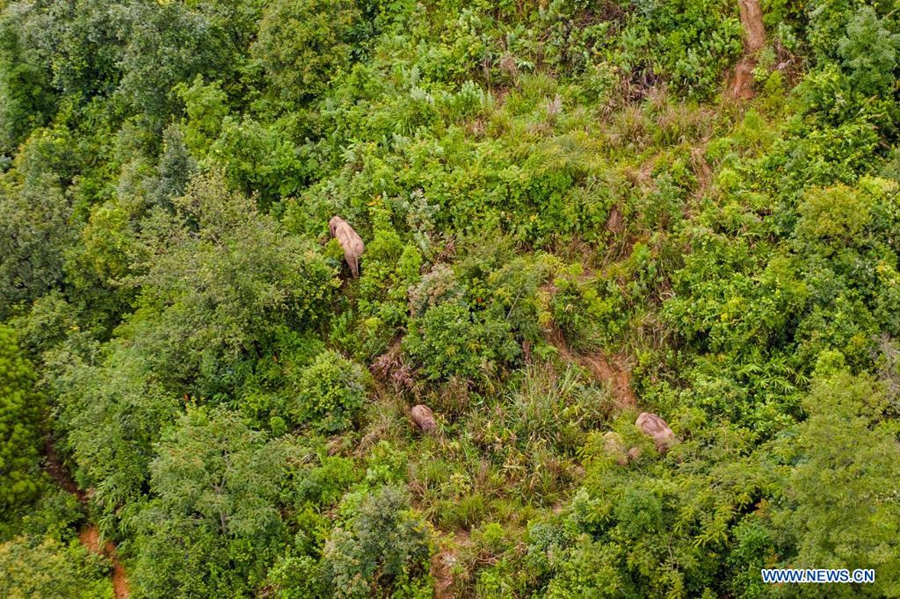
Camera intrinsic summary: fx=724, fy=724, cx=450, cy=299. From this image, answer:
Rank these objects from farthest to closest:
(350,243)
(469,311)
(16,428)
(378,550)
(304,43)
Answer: (304,43) → (350,243) → (16,428) → (469,311) → (378,550)

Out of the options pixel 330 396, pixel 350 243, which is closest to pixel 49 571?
pixel 330 396

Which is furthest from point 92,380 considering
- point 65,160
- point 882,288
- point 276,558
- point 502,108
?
point 882,288

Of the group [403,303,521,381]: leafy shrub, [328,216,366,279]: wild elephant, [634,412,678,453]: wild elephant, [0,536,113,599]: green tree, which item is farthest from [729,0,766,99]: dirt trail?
[0,536,113,599]: green tree

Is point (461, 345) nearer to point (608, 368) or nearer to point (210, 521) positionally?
point (608, 368)

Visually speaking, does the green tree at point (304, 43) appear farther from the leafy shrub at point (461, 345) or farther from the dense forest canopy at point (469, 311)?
the leafy shrub at point (461, 345)

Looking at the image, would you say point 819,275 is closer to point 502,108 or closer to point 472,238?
point 472,238

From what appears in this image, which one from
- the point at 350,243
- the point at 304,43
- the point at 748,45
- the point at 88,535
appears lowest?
the point at 88,535

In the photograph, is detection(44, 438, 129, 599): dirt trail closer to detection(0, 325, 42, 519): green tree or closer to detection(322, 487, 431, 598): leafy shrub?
detection(0, 325, 42, 519): green tree

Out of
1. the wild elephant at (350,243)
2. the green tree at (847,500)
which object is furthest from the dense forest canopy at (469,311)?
the wild elephant at (350,243)
